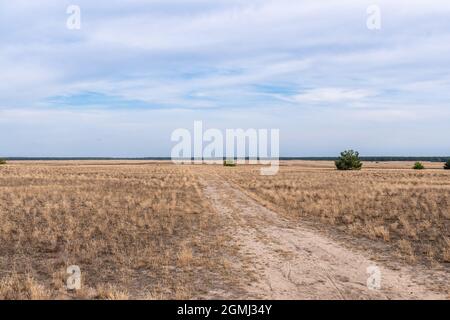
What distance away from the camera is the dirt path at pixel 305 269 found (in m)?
7.88

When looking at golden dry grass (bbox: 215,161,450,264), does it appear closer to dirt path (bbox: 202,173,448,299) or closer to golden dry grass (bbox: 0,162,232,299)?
dirt path (bbox: 202,173,448,299)

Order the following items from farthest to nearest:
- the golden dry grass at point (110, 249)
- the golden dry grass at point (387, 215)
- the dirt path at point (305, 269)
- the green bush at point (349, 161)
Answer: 1. the green bush at point (349, 161)
2. the golden dry grass at point (387, 215)
3. the golden dry grass at point (110, 249)
4. the dirt path at point (305, 269)

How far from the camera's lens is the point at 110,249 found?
11.9m

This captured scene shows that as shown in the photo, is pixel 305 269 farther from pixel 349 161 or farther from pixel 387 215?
pixel 349 161

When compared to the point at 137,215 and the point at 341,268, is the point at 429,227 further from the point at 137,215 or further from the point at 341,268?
the point at 137,215

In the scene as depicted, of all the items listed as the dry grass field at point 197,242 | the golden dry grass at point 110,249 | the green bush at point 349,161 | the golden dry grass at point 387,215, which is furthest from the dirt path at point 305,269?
the green bush at point 349,161

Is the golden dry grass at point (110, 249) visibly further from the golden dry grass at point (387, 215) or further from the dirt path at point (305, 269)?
the golden dry grass at point (387, 215)

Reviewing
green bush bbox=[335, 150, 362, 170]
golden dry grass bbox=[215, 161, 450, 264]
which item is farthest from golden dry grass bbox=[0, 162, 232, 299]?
green bush bbox=[335, 150, 362, 170]

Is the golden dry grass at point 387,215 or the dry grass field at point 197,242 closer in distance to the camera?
the dry grass field at point 197,242

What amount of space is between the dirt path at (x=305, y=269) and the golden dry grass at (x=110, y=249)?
939 mm

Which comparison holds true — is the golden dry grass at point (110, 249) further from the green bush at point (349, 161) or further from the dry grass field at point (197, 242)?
the green bush at point (349, 161)

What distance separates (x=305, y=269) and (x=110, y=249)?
553 cm

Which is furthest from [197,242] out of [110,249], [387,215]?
[387,215]

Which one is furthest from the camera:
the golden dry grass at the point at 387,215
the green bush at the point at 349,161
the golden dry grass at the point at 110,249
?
the green bush at the point at 349,161
